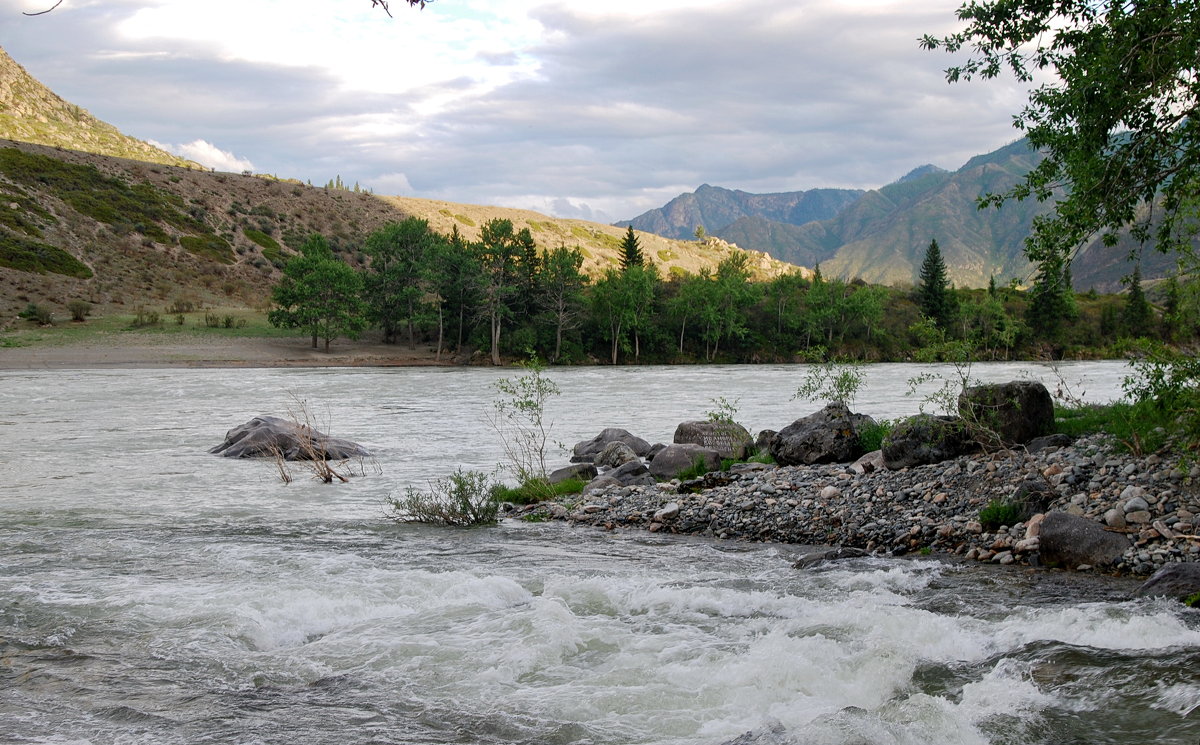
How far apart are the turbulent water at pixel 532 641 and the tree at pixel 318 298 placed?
2324 inches

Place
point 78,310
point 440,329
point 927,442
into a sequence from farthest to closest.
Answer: point 440,329 → point 78,310 → point 927,442

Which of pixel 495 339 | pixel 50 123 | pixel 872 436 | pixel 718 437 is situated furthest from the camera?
pixel 50 123

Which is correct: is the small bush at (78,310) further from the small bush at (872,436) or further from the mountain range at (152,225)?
the small bush at (872,436)

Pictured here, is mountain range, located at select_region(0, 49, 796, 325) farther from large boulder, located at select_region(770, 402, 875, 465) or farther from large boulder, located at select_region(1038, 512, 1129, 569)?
large boulder, located at select_region(1038, 512, 1129, 569)

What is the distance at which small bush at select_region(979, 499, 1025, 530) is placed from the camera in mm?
11422

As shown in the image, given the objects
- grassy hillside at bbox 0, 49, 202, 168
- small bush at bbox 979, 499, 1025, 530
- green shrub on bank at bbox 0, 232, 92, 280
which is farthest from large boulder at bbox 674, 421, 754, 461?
grassy hillside at bbox 0, 49, 202, 168

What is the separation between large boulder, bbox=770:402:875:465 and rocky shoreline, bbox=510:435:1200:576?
543mm

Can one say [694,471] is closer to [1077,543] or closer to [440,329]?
[1077,543]

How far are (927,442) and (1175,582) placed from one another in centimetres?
558

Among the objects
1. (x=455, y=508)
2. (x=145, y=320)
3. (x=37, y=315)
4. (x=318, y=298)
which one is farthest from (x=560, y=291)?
(x=455, y=508)

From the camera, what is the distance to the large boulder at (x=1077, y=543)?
32.7ft

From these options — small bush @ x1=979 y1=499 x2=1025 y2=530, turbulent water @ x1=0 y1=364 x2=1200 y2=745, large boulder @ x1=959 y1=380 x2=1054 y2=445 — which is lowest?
turbulent water @ x1=0 y1=364 x2=1200 y2=745

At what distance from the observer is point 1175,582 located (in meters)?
8.78

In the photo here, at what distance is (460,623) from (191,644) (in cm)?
261
